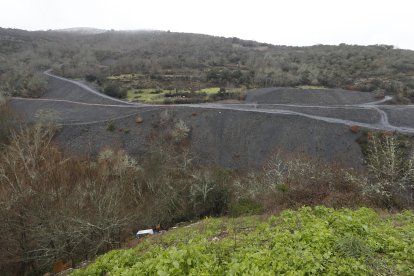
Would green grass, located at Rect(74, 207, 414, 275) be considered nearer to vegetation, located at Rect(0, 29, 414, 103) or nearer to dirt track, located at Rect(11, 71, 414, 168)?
dirt track, located at Rect(11, 71, 414, 168)

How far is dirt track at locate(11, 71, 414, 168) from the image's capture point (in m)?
33.2

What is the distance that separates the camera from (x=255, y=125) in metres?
37.6

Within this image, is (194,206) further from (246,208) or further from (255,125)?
(255,125)

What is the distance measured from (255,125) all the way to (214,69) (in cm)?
3820

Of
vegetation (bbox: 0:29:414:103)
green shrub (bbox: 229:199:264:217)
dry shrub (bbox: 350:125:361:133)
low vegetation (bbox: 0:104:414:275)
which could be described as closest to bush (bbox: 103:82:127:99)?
vegetation (bbox: 0:29:414:103)

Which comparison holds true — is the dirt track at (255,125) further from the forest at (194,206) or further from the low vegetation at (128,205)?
the low vegetation at (128,205)

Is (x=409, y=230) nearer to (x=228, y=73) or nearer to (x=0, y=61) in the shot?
(x=228, y=73)

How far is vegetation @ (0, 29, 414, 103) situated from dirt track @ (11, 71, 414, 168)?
11.4m

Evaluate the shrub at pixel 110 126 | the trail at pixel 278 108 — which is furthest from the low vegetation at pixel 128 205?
the shrub at pixel 110 126

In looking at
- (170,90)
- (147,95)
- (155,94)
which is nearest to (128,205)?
(147,95)

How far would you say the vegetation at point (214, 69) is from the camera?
199 feet

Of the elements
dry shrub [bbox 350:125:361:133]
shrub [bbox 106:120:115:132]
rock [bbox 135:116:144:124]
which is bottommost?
shrub [bbox 106:120:115:132]

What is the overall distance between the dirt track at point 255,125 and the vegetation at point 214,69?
37.3 ft

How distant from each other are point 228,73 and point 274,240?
6118cm
